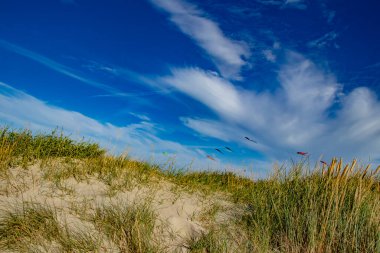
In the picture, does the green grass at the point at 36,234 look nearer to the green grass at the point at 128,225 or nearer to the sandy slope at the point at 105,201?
Answer: the sandy slope at the point at 105,201

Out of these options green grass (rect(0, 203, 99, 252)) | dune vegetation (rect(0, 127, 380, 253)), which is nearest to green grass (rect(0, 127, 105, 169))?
dune vegetation (rect(0, 127, 380, 253))

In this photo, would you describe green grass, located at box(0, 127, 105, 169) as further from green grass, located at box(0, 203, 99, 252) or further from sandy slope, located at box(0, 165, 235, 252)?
green grass, located at box(0, 203, 99, 252)

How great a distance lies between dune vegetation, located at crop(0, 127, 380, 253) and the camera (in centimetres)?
454

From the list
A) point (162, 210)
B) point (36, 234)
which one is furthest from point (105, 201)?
point (36, 234)

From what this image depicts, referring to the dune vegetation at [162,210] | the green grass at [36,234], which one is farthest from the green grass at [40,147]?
the green grass at [36,234]

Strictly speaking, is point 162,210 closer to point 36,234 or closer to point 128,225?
point 128,225

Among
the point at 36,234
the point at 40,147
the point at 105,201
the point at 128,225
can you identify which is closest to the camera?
the point at 36,234

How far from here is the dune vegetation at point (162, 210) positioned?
454cm

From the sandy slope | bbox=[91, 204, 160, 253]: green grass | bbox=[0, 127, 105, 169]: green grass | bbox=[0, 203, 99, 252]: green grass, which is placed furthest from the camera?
bbox=[0, 127, 105, 169]: green grass

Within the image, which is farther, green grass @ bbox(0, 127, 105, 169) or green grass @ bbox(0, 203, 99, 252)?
green grass @ bbox(0, 127, 105, 169)

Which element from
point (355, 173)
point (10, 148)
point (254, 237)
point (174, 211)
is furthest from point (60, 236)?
point (355, 173)

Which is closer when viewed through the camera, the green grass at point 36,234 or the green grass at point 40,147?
the green grass at point 36,234

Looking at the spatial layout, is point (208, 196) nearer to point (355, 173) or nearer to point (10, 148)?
point (355, 173)

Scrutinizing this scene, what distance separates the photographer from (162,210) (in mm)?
5750
